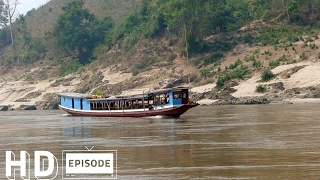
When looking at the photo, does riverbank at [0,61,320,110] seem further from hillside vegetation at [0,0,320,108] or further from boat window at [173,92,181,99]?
boat window at [173,92,181,99]

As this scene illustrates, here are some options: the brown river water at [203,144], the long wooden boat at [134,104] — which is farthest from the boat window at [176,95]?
the brown river water at [203,144]

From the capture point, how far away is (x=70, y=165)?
19781mm

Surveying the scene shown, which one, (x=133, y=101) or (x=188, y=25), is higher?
(x=188, y=25)

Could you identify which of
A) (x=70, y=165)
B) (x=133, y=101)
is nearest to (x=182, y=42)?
(x=133, y=101)

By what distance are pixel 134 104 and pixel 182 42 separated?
27.8 meters

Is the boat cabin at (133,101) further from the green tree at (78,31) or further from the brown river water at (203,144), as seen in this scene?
the green tree at (78,31)

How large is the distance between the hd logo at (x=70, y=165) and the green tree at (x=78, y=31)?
60.2 m

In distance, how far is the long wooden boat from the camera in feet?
138

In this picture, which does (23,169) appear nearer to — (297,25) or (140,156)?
(140,156)

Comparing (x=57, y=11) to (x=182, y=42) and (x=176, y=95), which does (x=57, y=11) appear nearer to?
(x=182, y=42)

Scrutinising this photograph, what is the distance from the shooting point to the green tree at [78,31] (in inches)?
3265

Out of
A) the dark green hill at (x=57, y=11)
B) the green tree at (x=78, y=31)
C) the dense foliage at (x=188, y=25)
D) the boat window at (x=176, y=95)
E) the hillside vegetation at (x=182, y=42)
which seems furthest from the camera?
the dark green hill at (x=57, y=11)

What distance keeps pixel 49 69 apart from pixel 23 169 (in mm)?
65892

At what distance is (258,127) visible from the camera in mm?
31281
